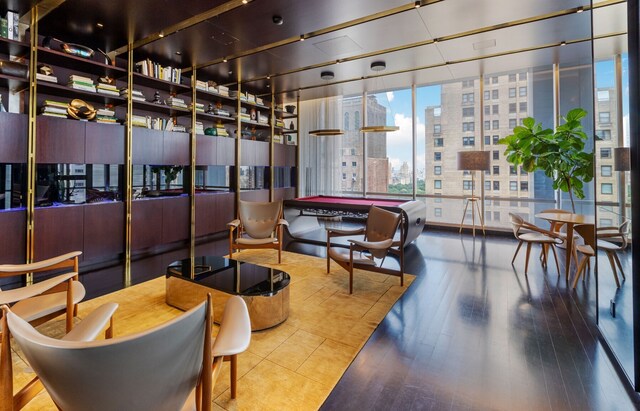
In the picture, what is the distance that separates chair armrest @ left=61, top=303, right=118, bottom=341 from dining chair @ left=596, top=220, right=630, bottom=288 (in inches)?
127

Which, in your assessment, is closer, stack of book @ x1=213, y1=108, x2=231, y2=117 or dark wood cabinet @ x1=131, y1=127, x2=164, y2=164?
dark wood cabinet @ x1=131, y1=127, x2=164, y2=164

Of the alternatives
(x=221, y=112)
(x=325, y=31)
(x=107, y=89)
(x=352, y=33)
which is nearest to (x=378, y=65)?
(x=352, y=33)

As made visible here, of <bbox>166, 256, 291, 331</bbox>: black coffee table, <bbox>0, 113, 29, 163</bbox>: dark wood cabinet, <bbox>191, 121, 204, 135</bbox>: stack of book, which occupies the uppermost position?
<bbox>191, 121, 204, 135</bbox>: stack of book

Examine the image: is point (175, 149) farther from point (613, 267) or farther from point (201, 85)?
point (613, 267)

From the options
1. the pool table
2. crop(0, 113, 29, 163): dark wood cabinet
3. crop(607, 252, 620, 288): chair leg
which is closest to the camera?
crop(607, 252, 620, 288): chair leg

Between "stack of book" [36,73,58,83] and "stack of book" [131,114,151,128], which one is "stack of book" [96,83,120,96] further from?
"stack of book" [36,73,58,83]

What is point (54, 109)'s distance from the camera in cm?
402

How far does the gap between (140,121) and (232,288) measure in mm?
3641

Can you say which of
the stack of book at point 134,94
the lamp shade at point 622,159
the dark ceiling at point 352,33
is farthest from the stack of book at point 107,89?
the lamp shade at point 622,159

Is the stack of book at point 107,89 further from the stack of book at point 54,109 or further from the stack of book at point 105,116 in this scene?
the stack of book at point 54,109

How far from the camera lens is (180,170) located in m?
5.83

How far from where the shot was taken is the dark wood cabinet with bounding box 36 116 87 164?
388 centimetres

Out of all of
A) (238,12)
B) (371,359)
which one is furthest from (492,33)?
(371,359)

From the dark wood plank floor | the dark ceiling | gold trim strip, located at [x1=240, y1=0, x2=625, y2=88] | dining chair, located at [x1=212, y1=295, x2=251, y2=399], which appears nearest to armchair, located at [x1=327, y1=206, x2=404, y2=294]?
the dark wood plank floor
